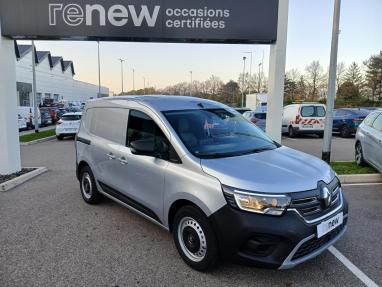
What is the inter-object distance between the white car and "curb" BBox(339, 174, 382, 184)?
13.3 metres

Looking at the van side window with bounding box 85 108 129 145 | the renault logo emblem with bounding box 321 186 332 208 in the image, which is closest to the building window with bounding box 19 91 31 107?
the van side window with bounding box 85 108 129 145

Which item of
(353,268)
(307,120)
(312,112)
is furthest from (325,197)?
(312,112)

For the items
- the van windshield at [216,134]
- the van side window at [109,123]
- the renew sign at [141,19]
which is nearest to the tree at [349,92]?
the renew sign at [141,19]

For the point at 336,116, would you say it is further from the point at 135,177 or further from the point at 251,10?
the point at 135,177

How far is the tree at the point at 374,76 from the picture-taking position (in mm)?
50812

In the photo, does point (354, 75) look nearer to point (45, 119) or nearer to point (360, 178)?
point (45, 119)

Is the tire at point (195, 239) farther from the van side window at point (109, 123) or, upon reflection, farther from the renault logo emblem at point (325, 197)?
the van side window at point (109, 123)

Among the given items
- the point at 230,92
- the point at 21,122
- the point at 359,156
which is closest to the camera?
the point at 359,156

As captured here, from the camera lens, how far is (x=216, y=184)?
9.90 ft

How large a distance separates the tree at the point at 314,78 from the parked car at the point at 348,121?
137ft

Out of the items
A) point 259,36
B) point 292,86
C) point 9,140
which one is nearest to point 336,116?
point 259,36

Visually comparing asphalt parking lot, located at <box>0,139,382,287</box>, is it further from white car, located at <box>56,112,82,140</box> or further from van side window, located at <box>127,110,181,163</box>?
white car, located at <box>56,112,82,140</box>

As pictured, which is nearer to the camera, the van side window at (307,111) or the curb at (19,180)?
the curb at (19,180)

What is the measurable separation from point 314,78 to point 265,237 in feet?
206
